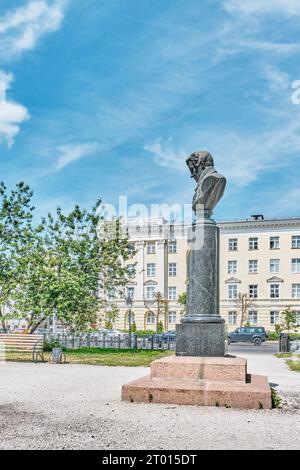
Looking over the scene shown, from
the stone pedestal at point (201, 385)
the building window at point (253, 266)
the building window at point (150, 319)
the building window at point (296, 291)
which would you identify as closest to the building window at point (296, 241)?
the building window at point (296, 291)

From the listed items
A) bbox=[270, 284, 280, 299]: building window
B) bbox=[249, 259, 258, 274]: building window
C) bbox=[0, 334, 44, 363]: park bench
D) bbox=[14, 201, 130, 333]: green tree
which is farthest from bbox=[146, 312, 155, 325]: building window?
bbox=[0, 334, 44, 363]: park bench

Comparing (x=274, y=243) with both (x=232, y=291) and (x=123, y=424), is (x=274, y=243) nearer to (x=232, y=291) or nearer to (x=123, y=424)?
(x=232, y=291)

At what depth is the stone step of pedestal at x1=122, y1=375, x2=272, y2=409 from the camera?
7949 millimetres

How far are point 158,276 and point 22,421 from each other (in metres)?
55.5

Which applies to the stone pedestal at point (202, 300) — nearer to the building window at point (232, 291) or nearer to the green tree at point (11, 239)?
the green tree at point (11, 239)

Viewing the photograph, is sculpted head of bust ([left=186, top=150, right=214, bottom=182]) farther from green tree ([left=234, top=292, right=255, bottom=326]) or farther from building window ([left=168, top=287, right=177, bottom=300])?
building window ([left=168, top=287, right=177, bottom=300])

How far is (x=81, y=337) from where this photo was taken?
2777 cm

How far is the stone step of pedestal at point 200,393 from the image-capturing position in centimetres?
795

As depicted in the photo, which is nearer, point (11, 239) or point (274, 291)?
point (11, 239)

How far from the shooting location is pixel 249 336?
42938 mm

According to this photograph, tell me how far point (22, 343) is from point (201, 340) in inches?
449

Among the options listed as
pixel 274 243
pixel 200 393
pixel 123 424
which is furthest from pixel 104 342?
pixel 274 243

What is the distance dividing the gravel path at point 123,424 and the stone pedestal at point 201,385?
24 centimetres
